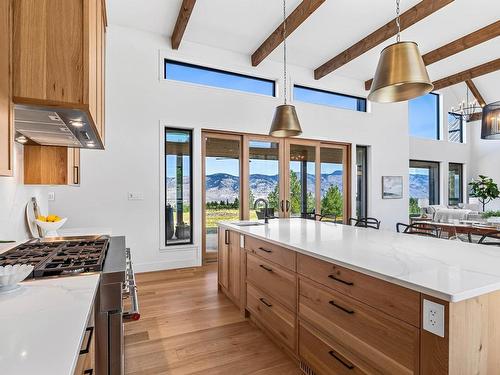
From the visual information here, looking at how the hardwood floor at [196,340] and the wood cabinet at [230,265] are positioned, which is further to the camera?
the wood cabinet at [230,265]

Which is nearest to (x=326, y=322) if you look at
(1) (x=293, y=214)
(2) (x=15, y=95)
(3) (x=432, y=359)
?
(3) (x=432, y=359)

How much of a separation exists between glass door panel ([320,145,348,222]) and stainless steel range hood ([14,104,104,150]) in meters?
4.86

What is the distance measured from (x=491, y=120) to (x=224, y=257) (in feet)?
16.4

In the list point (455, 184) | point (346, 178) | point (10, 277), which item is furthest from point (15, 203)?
point (455, 184)

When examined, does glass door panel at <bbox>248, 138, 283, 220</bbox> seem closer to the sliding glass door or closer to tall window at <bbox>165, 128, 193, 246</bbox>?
the sliding glass door

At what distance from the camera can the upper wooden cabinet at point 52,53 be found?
117 cm

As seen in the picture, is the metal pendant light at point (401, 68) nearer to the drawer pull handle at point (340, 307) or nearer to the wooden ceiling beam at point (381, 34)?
the drawer pull handle at point (340, 307)

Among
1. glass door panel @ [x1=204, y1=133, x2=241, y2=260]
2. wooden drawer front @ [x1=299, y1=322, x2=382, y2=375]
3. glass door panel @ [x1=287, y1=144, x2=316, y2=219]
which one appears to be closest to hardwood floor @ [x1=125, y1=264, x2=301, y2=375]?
wooden drawer front @ [x1=299, y1=322, x2=382, y2=375]

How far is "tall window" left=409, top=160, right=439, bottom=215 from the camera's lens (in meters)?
8.82

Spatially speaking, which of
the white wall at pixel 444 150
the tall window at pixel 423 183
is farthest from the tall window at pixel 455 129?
the tall window at pixel 423 183

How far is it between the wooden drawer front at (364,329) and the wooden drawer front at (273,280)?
5.5 inches

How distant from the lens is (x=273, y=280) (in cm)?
223

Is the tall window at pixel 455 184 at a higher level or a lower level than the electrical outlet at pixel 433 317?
higher

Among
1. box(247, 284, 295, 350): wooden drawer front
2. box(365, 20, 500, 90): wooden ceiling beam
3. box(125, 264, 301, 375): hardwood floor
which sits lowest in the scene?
box(125, 264, 301, 375): hardwood floor
